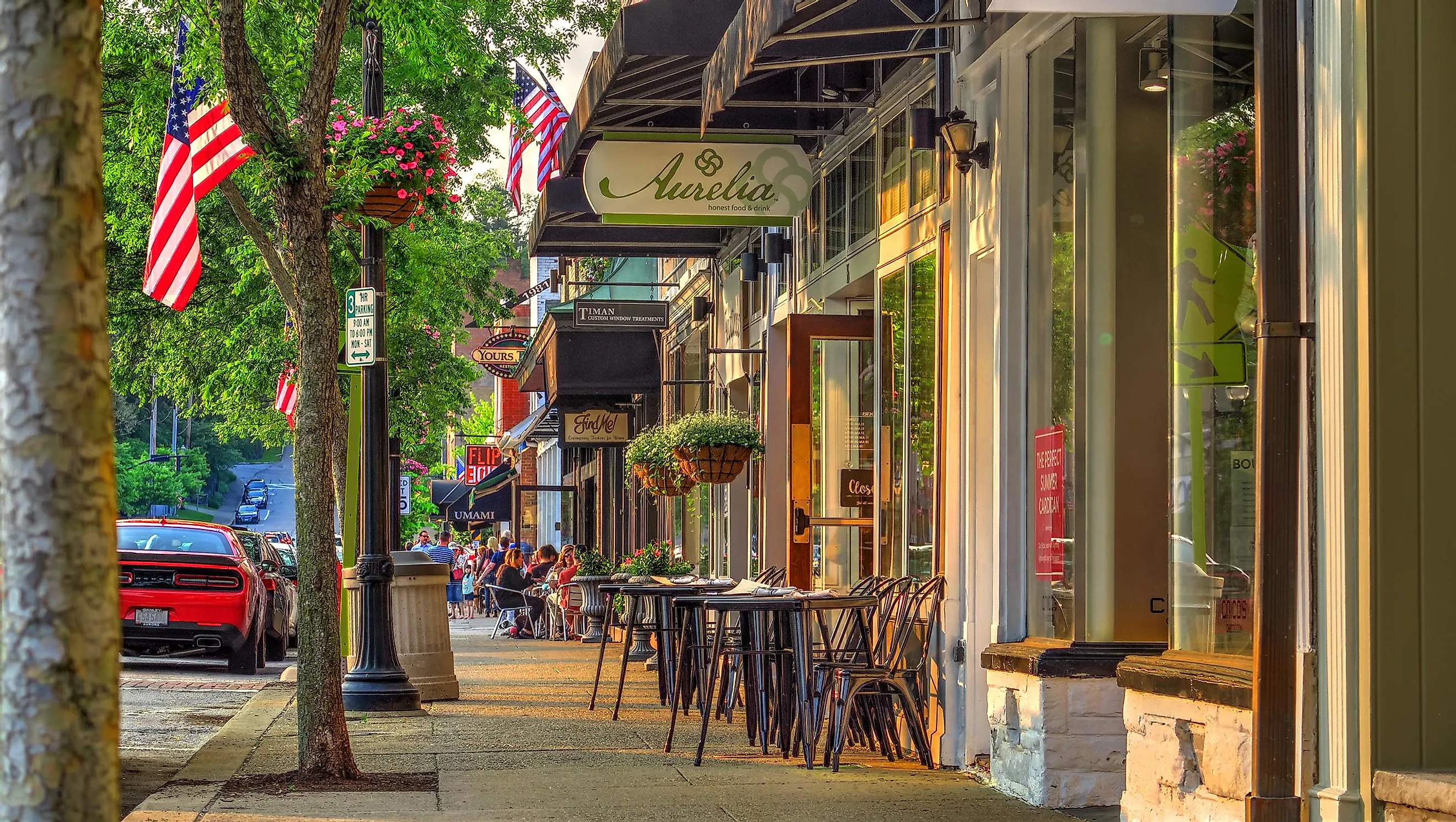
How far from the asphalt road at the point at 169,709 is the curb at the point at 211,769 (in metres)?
0.17

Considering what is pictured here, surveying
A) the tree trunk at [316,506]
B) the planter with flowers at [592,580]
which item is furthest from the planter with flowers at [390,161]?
the planter with flowers at [592,580]

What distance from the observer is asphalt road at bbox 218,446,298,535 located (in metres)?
113

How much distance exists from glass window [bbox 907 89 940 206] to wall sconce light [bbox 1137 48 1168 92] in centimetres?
211

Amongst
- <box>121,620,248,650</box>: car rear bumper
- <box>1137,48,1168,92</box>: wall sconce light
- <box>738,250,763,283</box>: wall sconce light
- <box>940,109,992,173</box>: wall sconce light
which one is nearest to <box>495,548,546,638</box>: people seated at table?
<box>121,620,248,650</box>: car rear bumper

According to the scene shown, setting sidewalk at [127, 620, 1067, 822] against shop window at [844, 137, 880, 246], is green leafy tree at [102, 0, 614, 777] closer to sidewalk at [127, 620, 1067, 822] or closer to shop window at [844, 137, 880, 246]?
sidewalk at [127, 620, 1067, 822]

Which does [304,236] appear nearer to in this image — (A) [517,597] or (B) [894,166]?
(B) [894,166]

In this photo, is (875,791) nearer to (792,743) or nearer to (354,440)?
(792,743)

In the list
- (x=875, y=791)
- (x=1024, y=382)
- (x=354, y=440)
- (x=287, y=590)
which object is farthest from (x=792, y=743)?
(x=287, y=590)

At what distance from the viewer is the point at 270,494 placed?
115 m

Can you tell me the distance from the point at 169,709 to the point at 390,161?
4922mm

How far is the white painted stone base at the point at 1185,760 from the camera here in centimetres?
590

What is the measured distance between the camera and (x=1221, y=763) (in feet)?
19.8

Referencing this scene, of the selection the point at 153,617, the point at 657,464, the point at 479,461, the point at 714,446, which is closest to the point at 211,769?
the point at 714,446

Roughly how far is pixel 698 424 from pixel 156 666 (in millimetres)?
8192
